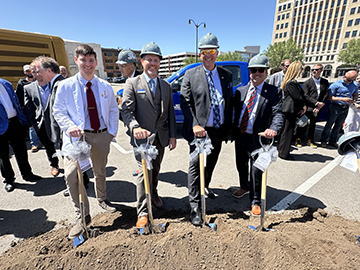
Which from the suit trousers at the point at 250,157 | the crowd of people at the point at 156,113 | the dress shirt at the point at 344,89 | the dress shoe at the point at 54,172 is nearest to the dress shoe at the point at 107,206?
the crowd of people at the point at 156,113

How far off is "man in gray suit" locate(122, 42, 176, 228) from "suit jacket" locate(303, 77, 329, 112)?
4.14 metres

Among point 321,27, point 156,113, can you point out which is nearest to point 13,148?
point 156,113

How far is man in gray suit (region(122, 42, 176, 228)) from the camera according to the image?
219cm

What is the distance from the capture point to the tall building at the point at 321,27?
151 feet

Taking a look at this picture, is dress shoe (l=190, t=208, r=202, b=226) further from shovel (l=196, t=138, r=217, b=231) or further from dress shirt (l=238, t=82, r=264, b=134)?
dress shirt (l=238, t=82, r=264, b=134)

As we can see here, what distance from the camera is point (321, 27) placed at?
172 feet

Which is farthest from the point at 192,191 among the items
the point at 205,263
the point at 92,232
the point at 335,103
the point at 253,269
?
the point at 335,103

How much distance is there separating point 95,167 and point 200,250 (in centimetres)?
165

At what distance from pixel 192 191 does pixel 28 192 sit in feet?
9.45

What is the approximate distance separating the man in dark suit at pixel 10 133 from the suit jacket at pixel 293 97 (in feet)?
17.2

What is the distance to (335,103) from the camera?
4883 millimetres

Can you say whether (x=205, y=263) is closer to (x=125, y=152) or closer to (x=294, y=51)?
(x=125, y=152)

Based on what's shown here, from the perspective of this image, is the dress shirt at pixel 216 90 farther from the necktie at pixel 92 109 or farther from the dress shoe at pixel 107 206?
the dress shoe at pixel 107 206

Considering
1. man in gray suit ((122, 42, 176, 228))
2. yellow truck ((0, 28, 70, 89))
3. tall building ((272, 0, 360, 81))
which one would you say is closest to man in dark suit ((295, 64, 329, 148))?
man in gray suit ((122, 42, 176, 228))
